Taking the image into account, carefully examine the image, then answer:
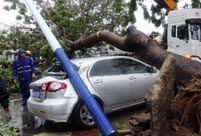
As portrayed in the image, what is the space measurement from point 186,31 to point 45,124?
754cm

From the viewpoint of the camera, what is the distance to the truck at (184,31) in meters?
12.5

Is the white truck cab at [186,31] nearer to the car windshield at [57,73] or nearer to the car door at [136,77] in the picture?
the car door at [136,77]

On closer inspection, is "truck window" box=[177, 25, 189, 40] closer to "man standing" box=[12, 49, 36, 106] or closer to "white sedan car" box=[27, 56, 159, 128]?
"white sedan car" box=[27, 56, 159, 128]

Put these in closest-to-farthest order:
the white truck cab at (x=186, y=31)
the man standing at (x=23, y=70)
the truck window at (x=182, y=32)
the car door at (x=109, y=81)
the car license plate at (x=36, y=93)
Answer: the car license plate at (x=36, y=93) → the car door at (x=109, y=81) → the man standing at (x=23, y=70) → the white truck cab at (x=186, y=31) → the truck window at (x=182, y=32)

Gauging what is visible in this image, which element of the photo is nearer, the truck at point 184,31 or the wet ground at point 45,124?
the wet ground at point 45,124

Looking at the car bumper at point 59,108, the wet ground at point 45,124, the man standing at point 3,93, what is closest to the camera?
the man standing at point 3,93

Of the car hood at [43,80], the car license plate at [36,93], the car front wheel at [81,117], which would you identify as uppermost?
the car hood at [43,80]

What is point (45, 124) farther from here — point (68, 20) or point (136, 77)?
point (68, 20)

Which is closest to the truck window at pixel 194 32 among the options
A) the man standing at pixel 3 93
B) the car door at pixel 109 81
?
the car door at pixel 109 81

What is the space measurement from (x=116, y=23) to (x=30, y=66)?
24.5ft

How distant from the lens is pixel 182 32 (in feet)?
41.9

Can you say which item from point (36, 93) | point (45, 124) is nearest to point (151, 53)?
point (36, 93)

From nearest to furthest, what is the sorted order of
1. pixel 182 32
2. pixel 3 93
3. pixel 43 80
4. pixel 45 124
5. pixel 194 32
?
pixel 3 93 → pixel 43 80 → pixel 45 124 → pixel 194 32 → pixel 182 32

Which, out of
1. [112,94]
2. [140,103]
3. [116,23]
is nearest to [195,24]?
[116,23]
